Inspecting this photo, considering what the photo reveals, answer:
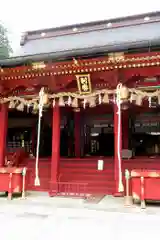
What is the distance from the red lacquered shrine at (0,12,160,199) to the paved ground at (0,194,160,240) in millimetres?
1164

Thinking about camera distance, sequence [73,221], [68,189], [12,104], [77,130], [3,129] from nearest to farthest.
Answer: [73,221], [68,189], [12,104], [3,129], [77,130]

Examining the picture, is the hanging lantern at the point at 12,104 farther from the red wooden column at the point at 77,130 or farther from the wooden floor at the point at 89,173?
the red wooden column at the point at 77,130

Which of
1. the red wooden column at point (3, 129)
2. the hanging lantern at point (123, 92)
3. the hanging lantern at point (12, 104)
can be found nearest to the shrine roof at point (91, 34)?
the hanging lantern at point (12, 104)

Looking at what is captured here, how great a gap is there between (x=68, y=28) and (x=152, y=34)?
4170mm

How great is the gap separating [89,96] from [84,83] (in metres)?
0.45

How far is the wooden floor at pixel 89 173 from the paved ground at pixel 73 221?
4.47ft

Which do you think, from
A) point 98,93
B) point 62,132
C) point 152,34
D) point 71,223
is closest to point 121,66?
point 98,93

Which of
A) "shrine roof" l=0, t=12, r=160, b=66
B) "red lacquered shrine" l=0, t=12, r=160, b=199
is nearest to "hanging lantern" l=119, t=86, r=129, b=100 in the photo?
"red lacquered shrine" l=0, t=12, r=160, b=199

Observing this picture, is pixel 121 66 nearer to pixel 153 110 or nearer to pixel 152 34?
pixel 152 34

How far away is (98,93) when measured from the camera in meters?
7.49

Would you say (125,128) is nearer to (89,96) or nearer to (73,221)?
(89,96)

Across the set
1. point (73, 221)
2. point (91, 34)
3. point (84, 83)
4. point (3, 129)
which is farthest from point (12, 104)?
point (73, 221)

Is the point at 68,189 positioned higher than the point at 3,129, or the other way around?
the point at 3,129

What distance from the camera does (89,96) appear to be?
7.60m
